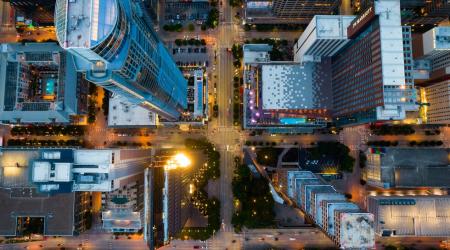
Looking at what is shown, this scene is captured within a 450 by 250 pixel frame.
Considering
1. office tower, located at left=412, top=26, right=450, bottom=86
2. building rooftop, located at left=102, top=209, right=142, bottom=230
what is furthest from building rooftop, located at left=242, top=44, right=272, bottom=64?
building rooftop, located at left=102, top=209, right=142, bottom=230

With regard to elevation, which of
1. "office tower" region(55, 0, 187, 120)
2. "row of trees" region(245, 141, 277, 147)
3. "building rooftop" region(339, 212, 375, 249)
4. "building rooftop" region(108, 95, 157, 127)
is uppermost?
"office tower" region(55, 0, 187, 120)

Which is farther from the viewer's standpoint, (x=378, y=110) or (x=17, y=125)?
(x=17, y=125)

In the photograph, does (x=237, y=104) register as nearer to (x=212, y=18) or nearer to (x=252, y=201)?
(x=212, y=18)

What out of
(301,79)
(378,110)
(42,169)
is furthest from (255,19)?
(42,169)

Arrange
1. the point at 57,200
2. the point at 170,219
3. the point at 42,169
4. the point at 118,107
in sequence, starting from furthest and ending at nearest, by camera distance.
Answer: the point at 118,107, the point at 57,200, the point at 42,169, the point at 170,219

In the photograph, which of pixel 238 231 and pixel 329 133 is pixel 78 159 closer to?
pixel 238 231

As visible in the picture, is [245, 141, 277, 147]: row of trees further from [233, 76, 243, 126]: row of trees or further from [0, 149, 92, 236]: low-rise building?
[0, 149, 92, 236]: low-rise building
